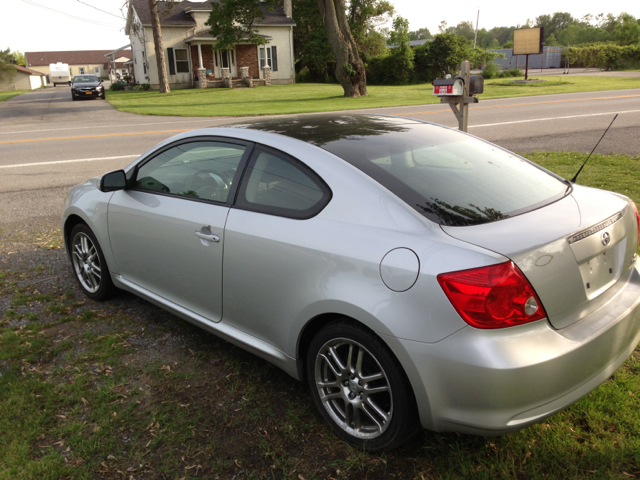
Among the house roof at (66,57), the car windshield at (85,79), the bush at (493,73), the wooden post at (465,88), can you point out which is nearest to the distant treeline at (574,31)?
the bush at (493,73)

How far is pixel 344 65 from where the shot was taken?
85.8ft

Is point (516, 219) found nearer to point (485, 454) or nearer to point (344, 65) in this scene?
point (485, 454)

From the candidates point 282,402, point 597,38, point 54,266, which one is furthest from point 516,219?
point 597,38

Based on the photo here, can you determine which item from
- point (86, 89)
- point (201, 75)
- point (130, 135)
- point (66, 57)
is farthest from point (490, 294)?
point (66, 57)

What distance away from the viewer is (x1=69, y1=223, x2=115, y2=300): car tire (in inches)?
170

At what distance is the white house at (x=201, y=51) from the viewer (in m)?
40.0

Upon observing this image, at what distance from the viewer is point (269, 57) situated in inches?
1689

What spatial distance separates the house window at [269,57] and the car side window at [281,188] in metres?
41.9

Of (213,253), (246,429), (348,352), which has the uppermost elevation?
(213,253)

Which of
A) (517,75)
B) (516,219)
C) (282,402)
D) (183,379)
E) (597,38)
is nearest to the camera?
(516,219)

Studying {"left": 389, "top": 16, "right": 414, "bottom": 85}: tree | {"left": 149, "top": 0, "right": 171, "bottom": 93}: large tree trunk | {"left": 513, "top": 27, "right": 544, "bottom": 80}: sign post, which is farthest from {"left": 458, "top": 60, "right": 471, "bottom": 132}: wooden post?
{"left": 389, "top": 16, "right": 414, "bottom": 85}: tree

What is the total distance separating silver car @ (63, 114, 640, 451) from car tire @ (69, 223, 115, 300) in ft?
2.80

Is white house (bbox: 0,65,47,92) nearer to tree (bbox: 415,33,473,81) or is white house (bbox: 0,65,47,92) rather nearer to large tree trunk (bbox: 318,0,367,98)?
tree (bbox: 415,33,473,81)

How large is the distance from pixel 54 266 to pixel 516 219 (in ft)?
15.1
